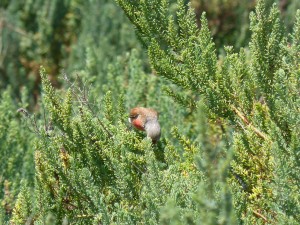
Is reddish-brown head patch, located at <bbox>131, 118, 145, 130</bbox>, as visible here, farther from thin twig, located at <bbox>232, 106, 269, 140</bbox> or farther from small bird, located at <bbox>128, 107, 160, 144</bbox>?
thin twig, located at <bbox>232, 106, 269, 140</bbox>

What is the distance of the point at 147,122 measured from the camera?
2.43 metres

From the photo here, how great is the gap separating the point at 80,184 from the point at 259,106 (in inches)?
24.4

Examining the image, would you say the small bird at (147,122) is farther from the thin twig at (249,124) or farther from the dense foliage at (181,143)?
the thin twig at (249,124)

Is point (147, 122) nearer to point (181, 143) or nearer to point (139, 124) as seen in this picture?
point (139, 124)

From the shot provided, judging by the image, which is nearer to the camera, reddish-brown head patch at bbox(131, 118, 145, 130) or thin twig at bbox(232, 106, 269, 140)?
thin twig at bbox(232, 106, 269, 140)

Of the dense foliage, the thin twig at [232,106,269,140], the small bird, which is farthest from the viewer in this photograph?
the small bird

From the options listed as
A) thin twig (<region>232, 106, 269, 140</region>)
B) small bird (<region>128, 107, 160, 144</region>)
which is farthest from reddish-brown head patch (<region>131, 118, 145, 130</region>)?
thin twig (<region>232, 106, 269, 140</region>)

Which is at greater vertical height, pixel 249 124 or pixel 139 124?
pixel 249 124

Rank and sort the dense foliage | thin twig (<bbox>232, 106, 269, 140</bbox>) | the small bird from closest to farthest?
the dense foliage, thin twig (<bbox>232, 106, 269, 140</bbox>), the small bird

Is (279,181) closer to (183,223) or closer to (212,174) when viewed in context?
(183,223)

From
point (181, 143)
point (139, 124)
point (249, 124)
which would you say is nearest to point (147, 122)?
point (139, 124)

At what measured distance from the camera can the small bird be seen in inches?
94.7

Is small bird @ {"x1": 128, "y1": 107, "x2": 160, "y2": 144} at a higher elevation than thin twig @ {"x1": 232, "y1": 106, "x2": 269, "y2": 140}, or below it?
below

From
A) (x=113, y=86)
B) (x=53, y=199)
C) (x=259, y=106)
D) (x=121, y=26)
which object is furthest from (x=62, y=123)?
(x=121, y=26)
